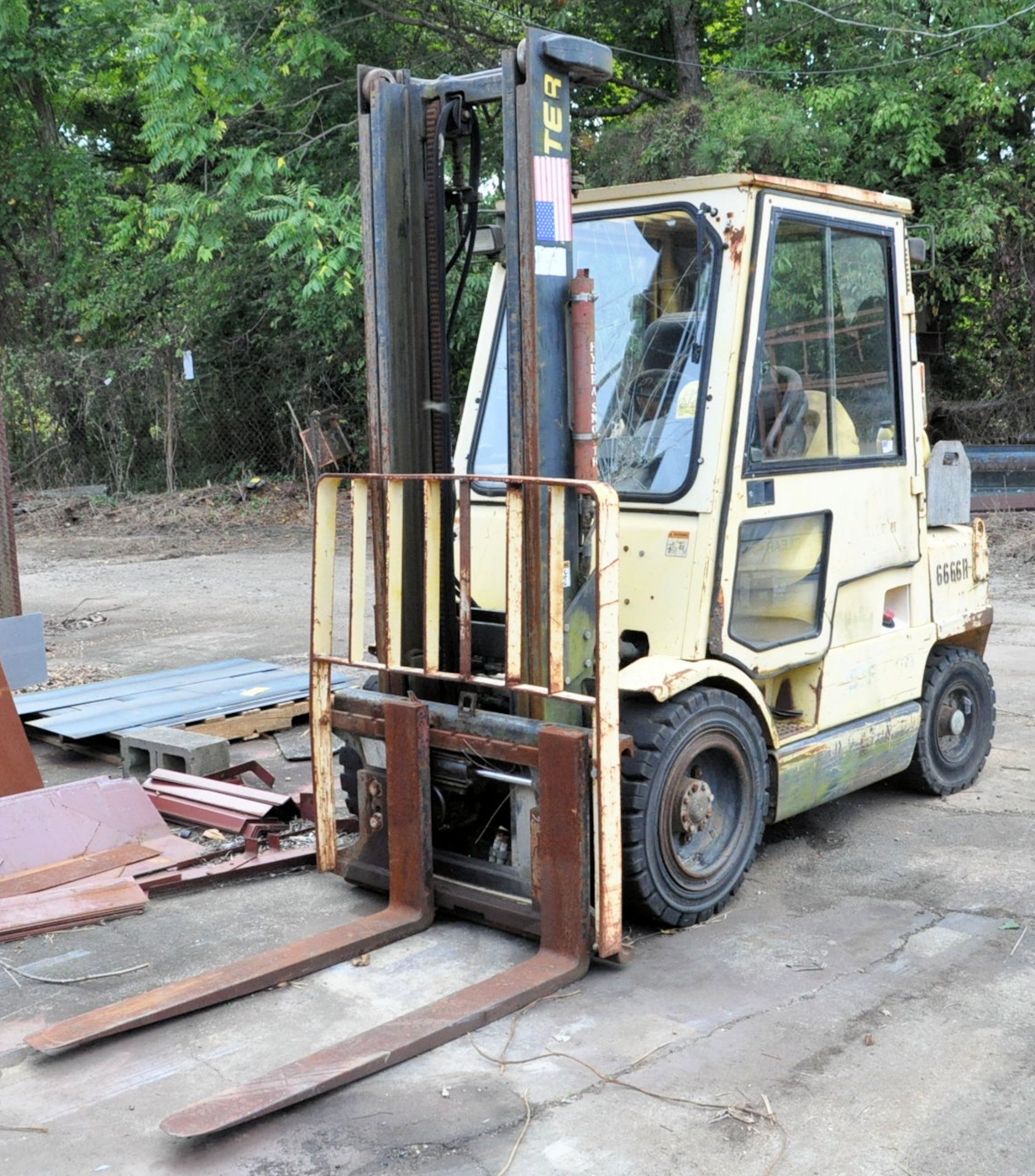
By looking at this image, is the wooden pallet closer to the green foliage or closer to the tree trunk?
the green foliage

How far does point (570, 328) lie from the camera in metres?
4.17

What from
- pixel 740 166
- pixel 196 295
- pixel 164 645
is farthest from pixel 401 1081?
pixel 196 295

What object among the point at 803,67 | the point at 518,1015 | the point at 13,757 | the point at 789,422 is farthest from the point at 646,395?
the point at 803,67

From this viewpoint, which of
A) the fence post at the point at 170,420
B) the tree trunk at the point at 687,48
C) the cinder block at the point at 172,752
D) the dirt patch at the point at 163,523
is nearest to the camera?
the cinder block at the point at 172,752

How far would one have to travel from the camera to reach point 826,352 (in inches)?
199

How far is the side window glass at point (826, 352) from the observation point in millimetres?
4715

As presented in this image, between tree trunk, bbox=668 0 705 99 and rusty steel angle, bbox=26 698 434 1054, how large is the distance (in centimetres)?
1242

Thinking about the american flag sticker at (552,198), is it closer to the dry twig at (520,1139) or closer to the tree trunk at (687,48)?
the dry twig at (520,1139)

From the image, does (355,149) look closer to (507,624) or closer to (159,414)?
(159,414)

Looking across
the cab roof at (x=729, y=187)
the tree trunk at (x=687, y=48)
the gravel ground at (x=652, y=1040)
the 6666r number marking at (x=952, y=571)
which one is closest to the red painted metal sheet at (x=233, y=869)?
the gravel ground at (x=652, y=1040)

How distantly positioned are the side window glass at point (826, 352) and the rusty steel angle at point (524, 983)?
1403 mm

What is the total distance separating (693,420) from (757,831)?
150cm

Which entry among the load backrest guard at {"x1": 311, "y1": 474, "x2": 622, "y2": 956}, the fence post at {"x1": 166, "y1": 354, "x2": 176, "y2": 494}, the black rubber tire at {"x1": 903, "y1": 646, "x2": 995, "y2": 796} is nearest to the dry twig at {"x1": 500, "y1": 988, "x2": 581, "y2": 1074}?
the load backrest guard at {"x1": 311, "y1": 474, "x2": 622, "y2": 956}

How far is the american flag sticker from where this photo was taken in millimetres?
4098
